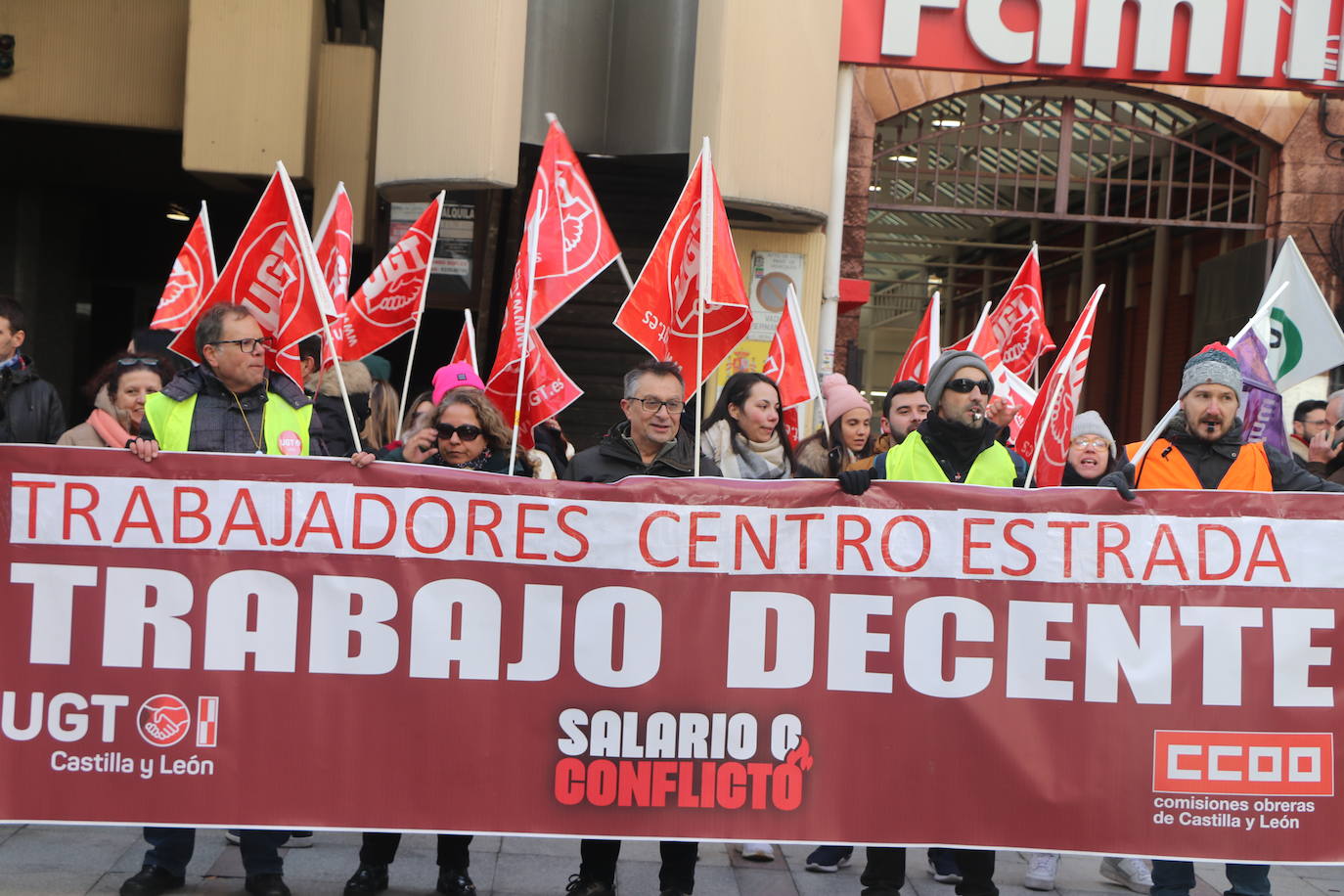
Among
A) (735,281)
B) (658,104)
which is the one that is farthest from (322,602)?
(658,104)

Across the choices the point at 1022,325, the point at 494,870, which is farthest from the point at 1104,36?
the point at 494,870

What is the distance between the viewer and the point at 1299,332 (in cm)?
801

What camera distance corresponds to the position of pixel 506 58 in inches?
426

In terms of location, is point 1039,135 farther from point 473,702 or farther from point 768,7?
point 473,702

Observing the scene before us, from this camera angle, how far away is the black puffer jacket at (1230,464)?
5.46m

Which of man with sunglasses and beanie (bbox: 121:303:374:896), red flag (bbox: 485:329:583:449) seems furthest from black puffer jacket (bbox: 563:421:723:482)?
red flag (bbox: 485:329:583:449)

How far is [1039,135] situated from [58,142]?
852cm

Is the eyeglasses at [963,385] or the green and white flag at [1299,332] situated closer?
the eyeglasses at [963,385]

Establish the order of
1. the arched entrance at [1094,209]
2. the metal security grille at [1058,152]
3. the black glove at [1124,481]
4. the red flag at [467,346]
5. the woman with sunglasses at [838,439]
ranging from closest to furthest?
the black glove at [1124,481]
the woman with sunglasses at [838,439]
the red flag at [467,346]
the metal security grille at [1058,152]
the arched entrance at [1094,209]

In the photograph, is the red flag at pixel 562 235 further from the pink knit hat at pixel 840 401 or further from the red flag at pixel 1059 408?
the red flag at pixel 1059 408

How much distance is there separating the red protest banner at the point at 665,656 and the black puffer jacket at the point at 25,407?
114 cm

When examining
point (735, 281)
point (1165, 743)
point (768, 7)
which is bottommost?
point (1165, 743)

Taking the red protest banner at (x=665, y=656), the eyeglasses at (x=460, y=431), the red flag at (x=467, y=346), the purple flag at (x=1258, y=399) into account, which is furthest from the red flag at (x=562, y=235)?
the purple flag at (x=1258, y=399)

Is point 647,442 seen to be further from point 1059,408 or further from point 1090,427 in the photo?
point 1090,427
